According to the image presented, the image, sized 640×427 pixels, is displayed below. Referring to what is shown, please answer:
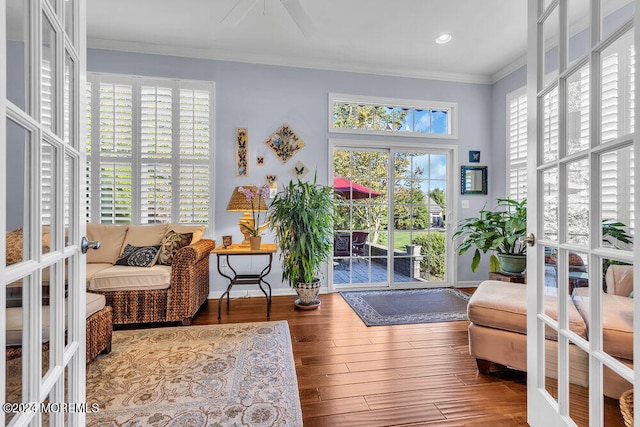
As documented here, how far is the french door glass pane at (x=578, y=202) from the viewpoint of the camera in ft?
3.27

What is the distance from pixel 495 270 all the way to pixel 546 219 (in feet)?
7.44

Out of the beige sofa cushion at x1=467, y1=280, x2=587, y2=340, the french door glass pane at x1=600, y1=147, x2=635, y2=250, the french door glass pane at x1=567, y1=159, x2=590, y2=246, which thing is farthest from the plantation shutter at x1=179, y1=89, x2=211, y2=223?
the french door glass pane at x1=600, y1=147, x2=635, y2=250

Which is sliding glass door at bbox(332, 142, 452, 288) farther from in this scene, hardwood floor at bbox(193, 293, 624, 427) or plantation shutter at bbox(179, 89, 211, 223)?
plantation shutter at bbox(179, 89, 211, 223)

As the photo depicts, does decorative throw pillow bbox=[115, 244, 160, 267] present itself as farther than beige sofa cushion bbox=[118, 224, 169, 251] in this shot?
No

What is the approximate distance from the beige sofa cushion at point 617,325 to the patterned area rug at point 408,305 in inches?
75.4

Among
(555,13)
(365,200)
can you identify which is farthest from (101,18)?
(555,13)

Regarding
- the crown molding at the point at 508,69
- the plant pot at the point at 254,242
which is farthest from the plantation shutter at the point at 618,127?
the crown molding at the point at 508,69

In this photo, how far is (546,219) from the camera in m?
1.22

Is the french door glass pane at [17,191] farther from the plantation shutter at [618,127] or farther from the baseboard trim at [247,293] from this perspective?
the baseboard trim at [247,293]

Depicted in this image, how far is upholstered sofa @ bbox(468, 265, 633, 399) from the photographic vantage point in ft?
2.85

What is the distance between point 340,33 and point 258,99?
1.16 meters

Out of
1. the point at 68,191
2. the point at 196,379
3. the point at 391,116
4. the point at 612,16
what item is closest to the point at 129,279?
the point at 196,379

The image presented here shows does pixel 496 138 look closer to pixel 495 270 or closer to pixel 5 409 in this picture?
pixel 495 270

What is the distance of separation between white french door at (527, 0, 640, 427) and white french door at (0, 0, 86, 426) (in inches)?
56.3
